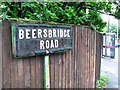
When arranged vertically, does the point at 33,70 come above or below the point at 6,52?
below

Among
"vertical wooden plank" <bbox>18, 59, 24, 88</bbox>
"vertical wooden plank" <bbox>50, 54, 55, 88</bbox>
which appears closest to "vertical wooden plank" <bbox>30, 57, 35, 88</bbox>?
"vertical wooden plank" <bbox>18, 59, 24, 88</bbox>

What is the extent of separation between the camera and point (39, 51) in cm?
201

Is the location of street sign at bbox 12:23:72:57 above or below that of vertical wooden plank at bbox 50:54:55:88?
above

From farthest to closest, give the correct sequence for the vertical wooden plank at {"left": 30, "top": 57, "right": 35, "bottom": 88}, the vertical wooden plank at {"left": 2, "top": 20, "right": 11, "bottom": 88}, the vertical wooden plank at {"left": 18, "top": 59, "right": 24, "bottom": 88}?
the vertical wooden plank at {"left": 30, "top": 57, "right": 35, "bottom": 88}, the vertical wooden plank at {"left": 18, "top": 59, "right": 24, "bottom": 88}, the vertical wooden plank at {"left": 2, "top": 20, "right": 11, "bottom": 88}

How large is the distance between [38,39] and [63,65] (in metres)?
0.96

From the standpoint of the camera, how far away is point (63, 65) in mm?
2613

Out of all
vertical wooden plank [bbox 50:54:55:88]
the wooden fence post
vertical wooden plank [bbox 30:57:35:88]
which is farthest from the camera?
vertical wooden plank [bbox 50:54:55:88]

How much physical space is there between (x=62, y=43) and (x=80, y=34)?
0.81 meters

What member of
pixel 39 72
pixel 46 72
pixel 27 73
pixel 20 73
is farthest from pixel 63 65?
pixel 20 73

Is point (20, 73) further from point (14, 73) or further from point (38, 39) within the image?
point (38, 39)

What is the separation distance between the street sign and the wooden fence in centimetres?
13

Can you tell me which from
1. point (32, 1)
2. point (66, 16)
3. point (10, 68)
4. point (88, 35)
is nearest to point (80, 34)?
point (88, 35)

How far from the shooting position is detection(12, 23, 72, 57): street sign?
175 centimetres

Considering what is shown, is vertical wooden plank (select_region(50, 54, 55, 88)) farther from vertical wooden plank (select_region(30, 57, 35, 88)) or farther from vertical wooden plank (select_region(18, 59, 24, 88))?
vertical wooden plank (select_region(18, 59, 24, 88))
